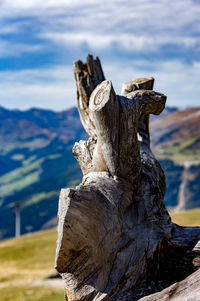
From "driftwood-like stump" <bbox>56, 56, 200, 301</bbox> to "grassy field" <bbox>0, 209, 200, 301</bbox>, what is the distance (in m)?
17.0

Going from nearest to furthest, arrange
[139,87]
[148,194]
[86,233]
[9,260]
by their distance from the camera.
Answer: [86,233] → [148,194] → [139,87] → [9,260]

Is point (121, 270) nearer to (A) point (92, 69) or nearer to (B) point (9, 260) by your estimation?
(A) point (92, 69)

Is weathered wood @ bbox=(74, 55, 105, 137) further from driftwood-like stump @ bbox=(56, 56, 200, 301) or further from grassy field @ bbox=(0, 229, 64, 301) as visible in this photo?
grassy field @ bbox=(0, 229, 64, 301)

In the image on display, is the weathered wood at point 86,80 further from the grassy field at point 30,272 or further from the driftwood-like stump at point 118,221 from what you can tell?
the grassy field at point 30,272

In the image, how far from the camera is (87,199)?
16.8ft

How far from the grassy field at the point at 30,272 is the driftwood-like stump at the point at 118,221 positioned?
16988 millimetres

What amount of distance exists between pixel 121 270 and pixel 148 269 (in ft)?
1.97

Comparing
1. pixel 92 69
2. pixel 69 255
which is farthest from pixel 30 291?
pixel 69 255

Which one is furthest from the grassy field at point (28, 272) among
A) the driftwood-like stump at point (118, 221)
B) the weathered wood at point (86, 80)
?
the driftwood-like stump at point (118, 221)

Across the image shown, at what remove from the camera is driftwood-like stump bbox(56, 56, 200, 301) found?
5.10m

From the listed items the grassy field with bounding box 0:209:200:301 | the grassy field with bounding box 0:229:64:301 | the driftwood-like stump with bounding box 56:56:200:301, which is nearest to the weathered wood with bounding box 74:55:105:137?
the driftwood-like stump with bounding box 56:56:200:301

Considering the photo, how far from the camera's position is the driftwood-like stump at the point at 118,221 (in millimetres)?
5102

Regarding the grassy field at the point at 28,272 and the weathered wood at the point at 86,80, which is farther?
the grassy field at the point at 28,272

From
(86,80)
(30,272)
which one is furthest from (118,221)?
(30,272)
